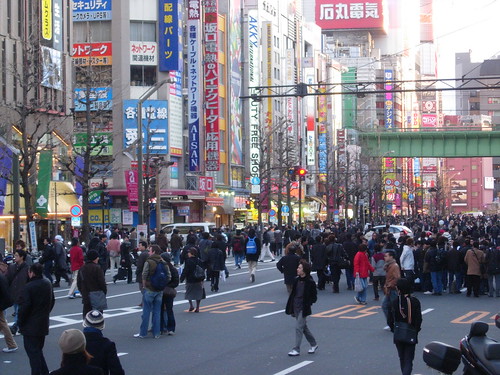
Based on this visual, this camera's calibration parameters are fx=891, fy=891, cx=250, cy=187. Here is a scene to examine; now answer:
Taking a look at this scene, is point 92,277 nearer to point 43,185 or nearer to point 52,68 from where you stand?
point 43,185

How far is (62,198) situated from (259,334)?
104 ft

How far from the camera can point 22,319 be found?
37.8ft

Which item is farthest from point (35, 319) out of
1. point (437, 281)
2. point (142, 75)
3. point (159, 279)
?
point (142, 75)

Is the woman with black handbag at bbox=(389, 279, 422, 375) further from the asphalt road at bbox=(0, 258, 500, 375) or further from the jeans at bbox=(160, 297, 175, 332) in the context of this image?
the jeans at bbox=(160, 297, 175, 332)

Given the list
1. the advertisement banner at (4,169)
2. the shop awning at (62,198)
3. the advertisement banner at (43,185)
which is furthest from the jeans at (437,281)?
the shop awning at (62,198)

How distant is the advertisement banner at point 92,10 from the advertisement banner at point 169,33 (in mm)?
3738

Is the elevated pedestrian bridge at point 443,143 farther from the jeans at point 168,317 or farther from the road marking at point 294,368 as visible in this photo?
the road marking at point 294,368

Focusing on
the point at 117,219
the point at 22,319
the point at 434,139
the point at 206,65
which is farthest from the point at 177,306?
the point at 434,139

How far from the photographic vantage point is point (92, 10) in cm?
6022

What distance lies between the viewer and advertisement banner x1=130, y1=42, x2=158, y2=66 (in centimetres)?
5975

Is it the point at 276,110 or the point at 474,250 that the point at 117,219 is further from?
the point at 474,250

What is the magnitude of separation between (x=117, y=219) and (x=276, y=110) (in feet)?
107

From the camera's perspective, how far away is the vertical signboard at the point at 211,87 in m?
63.2

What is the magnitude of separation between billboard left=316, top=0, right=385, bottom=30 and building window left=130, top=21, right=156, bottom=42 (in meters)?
107
